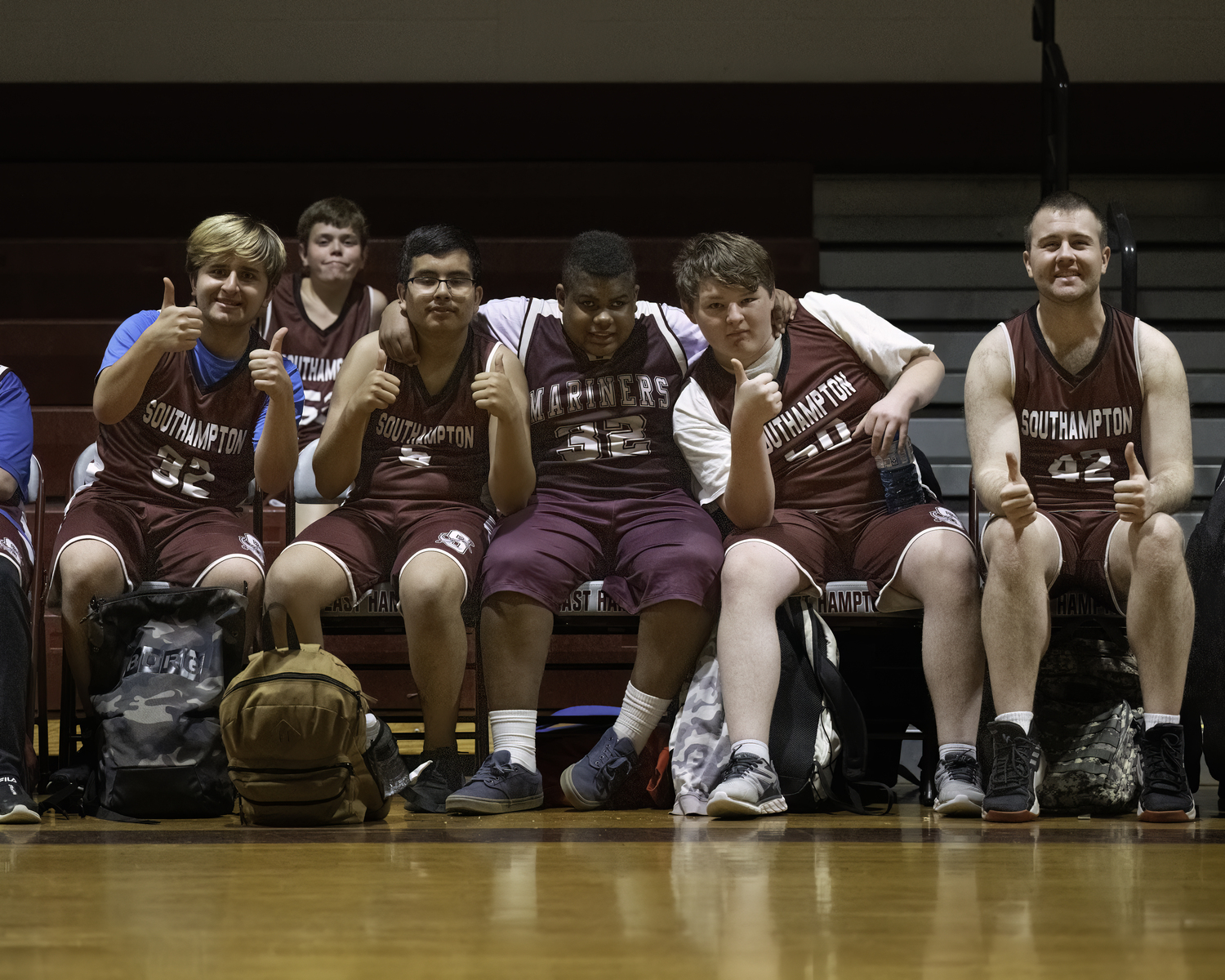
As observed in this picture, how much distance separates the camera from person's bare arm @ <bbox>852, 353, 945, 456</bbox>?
8.91 feet

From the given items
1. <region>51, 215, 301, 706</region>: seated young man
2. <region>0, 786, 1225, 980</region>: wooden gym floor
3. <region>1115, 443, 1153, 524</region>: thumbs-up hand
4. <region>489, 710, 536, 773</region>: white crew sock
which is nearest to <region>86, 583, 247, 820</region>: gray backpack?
<region>51, 215, 301, 706</region>: seated young man

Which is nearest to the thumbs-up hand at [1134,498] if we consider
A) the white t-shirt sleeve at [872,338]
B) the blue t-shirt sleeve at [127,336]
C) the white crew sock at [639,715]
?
the white t-shirt sleeve at [872,338]

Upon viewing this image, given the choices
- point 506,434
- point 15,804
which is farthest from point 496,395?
point 15,804

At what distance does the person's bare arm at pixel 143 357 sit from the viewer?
8.91 feet

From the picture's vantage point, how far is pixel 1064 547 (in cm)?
258

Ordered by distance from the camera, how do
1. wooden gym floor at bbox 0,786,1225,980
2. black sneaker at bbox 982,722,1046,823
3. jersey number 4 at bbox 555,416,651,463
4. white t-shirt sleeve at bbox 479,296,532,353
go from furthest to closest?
white t-shirt sleeve at bbox 479,296,532,353 < jersey number 4 at bbox 555,416,651,463 < black sneaker at bbox 982,722,1046,823 < wooden gym floor at bbox 0,786,1225,980

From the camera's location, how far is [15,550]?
2588mm

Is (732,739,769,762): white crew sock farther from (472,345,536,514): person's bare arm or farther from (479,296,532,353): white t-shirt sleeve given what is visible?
(479,296,532,353): white t-shirt sleeve

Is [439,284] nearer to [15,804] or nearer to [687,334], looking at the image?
[687,334]

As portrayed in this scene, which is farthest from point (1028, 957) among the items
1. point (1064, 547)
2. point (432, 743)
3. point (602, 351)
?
point (602, 351)

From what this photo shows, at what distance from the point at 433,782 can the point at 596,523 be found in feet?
1.92

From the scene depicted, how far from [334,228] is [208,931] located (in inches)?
100

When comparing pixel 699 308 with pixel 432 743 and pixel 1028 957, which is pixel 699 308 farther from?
pixel 1028 957

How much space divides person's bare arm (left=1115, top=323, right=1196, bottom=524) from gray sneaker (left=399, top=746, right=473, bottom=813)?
1274 millimetres
